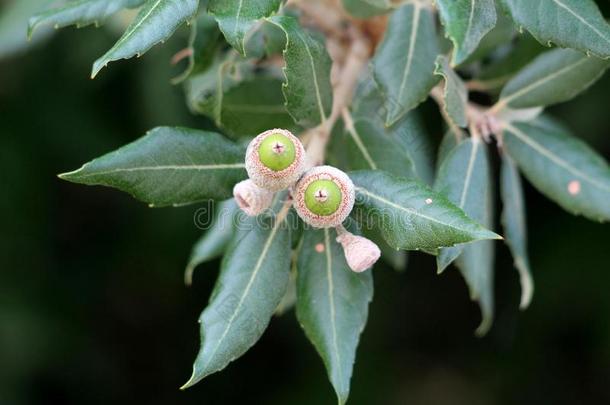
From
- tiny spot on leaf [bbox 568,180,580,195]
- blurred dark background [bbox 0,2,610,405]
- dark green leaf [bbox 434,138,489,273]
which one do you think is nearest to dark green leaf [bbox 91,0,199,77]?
dark green leaf [bbox 434,138,489,273]

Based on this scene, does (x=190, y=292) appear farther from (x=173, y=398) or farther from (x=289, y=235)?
(x=289, y=235)

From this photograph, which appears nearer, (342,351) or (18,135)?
(342,351)

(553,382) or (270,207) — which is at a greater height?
(270,207)

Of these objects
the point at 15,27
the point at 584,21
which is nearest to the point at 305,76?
the point at 584,21

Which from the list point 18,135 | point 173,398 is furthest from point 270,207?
point 173,398

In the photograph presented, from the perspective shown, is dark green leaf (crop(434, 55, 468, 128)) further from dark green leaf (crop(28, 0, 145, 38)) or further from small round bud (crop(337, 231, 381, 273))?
dark green leaf (crop(28, 0, 145, 38))

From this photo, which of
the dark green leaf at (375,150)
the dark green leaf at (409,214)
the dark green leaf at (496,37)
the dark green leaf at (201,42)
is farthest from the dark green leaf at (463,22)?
the dark green leaf at (201,42)

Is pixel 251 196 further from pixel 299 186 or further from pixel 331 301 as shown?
pixel 331 301
